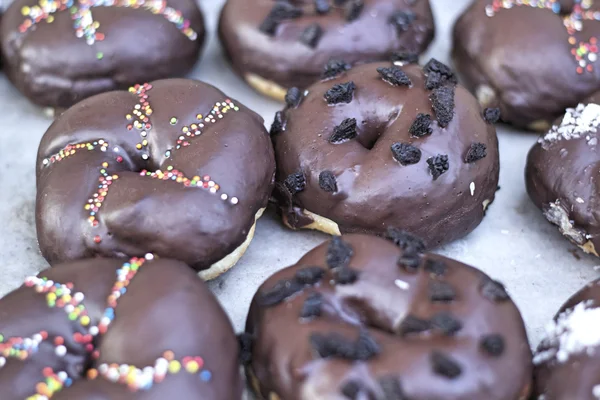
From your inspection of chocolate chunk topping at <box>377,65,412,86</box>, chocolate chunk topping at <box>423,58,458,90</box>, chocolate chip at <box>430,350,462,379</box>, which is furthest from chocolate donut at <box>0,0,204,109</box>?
chocolate chip at <box>430,350,462,379</box>

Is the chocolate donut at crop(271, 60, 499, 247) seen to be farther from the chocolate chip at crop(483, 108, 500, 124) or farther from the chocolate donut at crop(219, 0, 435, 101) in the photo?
the chocolate donut at crop(219, 0, 435, 101)

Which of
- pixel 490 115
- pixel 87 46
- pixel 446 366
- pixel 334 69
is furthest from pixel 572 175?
pixel 87 46

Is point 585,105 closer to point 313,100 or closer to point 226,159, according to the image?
point 313,100

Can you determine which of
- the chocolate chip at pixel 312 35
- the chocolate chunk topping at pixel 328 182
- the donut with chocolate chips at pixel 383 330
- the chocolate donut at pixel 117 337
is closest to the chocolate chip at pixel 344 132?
the chocolate chunk topping at pixel 328 182

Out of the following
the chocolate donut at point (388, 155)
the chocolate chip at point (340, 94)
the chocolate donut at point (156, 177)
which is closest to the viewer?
the chocolate donut at point (156, 177)

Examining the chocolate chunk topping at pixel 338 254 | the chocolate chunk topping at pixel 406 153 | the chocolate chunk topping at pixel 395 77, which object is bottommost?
the chocolate chunk topping at pixel 338 254

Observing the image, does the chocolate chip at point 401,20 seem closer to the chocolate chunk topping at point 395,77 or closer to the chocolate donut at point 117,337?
the chocolate chunk topping at point 395,77
